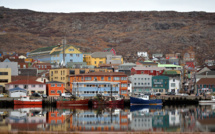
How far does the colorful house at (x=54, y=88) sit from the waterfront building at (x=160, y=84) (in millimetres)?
25566

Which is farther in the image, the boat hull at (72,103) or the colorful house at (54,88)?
the colorful house at (54,88)

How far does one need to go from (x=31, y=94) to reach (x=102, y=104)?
1964 centimetres

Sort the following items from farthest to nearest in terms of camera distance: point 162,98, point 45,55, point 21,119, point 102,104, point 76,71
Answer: point 45,55 < point 76,71 < point 162,98 < point 102,104 < point 21,119

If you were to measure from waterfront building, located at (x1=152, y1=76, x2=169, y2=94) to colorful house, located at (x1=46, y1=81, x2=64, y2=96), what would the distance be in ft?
83.9

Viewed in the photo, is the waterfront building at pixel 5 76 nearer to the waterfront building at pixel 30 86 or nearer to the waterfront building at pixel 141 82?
the waterfront building at pixel 30 86

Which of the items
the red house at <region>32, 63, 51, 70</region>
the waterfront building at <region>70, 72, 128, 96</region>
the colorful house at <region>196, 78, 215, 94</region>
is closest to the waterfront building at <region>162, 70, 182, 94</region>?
the colorful house at <region>196, 78, 215, 94</region>

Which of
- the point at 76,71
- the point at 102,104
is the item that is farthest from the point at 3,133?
the point at 76,71

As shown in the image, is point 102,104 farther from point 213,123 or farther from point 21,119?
point 213,123

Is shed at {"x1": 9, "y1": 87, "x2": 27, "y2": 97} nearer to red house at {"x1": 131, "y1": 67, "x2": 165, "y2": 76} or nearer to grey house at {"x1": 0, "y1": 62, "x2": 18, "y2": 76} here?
grey house at {"x1": 0, "y1": 62, "x2": 18, "y2": 76}

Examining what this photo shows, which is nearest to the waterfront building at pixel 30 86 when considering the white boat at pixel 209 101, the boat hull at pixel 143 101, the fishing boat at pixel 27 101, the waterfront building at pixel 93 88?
the waterfront building at pixel 93 88

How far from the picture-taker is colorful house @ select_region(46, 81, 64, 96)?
368ft

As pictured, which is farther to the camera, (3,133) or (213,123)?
(213,123)

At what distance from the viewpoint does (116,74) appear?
368 feet

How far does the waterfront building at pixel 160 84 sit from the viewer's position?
125 meters
